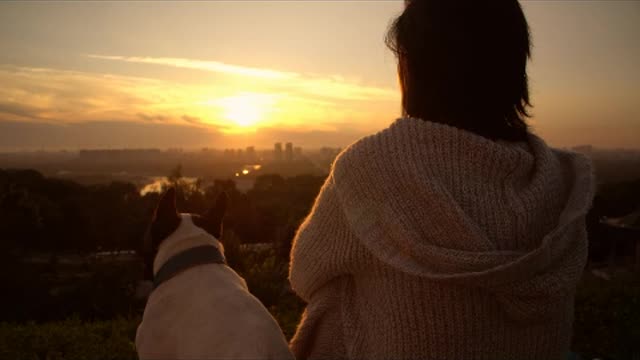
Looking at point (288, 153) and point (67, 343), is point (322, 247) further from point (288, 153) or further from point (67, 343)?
point (288, 153)

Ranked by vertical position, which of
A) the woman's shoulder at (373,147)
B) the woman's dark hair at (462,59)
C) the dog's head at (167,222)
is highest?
the woman's dark hair at (462,59)

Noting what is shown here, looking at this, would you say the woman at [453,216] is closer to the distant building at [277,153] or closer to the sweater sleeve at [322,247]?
the sweater sleeve at [322,247]

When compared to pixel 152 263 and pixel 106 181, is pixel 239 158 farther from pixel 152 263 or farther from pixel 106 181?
pixel 152 263

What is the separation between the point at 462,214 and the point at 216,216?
5.53ft

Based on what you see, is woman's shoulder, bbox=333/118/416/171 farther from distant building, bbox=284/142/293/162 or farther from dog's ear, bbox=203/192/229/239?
distant building, bbox=284/142/293/162

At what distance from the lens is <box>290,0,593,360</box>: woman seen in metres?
1.65

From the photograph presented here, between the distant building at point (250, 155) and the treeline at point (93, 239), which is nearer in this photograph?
the treeline at point (93, 239)

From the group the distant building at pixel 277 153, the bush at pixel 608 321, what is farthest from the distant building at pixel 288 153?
the bush at pixel 608 321

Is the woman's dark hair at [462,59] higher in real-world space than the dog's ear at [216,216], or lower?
higher

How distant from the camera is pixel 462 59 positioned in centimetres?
181

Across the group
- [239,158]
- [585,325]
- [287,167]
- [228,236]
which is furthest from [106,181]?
[585,325]

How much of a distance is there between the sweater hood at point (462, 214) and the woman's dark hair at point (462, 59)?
12 centimetres

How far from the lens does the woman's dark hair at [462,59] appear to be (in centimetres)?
180

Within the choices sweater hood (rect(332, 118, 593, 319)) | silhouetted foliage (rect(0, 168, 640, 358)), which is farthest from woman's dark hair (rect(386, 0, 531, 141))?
silhouetted foliage (rect(0, 168, 640, 358))
